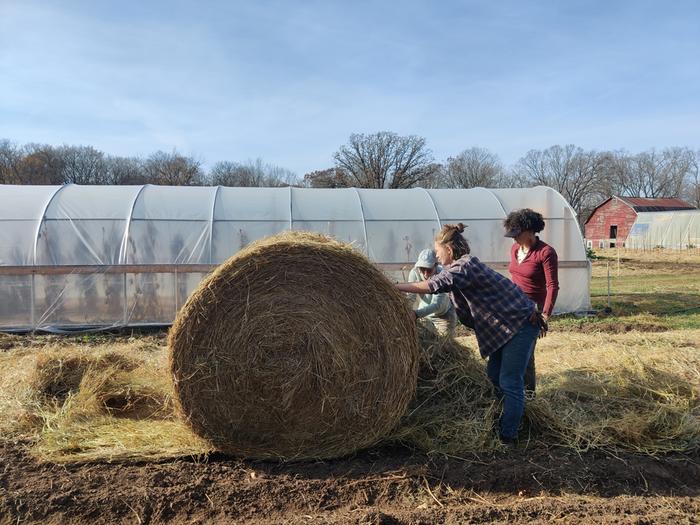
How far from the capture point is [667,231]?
3891 centimetres

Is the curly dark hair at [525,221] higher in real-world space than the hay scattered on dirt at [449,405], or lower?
higher

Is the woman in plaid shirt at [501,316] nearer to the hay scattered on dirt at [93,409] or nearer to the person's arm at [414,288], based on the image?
the person's arm at [414,288]

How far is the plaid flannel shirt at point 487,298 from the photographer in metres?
3.64

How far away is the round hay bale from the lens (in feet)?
11.3

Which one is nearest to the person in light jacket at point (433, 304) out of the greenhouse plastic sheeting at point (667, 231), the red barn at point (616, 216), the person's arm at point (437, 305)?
the person's arm at point (437, 305)

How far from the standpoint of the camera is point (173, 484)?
3.23m

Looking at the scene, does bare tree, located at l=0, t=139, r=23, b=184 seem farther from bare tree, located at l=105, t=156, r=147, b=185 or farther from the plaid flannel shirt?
the plaid flannel shirt

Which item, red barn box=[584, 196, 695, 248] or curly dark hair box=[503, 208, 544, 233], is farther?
red barn box=[584, 196, 695, 248]

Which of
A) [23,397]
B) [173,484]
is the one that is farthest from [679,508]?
[23,397]

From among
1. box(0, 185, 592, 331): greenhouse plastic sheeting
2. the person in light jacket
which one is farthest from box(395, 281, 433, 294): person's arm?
box(0, 185, 592, 331): greenhouse plastic sheeting

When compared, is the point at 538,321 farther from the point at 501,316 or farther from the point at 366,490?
the point at 366,490

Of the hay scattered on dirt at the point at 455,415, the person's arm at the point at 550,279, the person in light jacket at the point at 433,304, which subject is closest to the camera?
the hay scattered on dirt at the point at 455,415

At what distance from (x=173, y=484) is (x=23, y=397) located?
217 cm

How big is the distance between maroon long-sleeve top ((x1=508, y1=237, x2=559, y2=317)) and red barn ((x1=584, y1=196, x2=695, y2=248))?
46816mm
